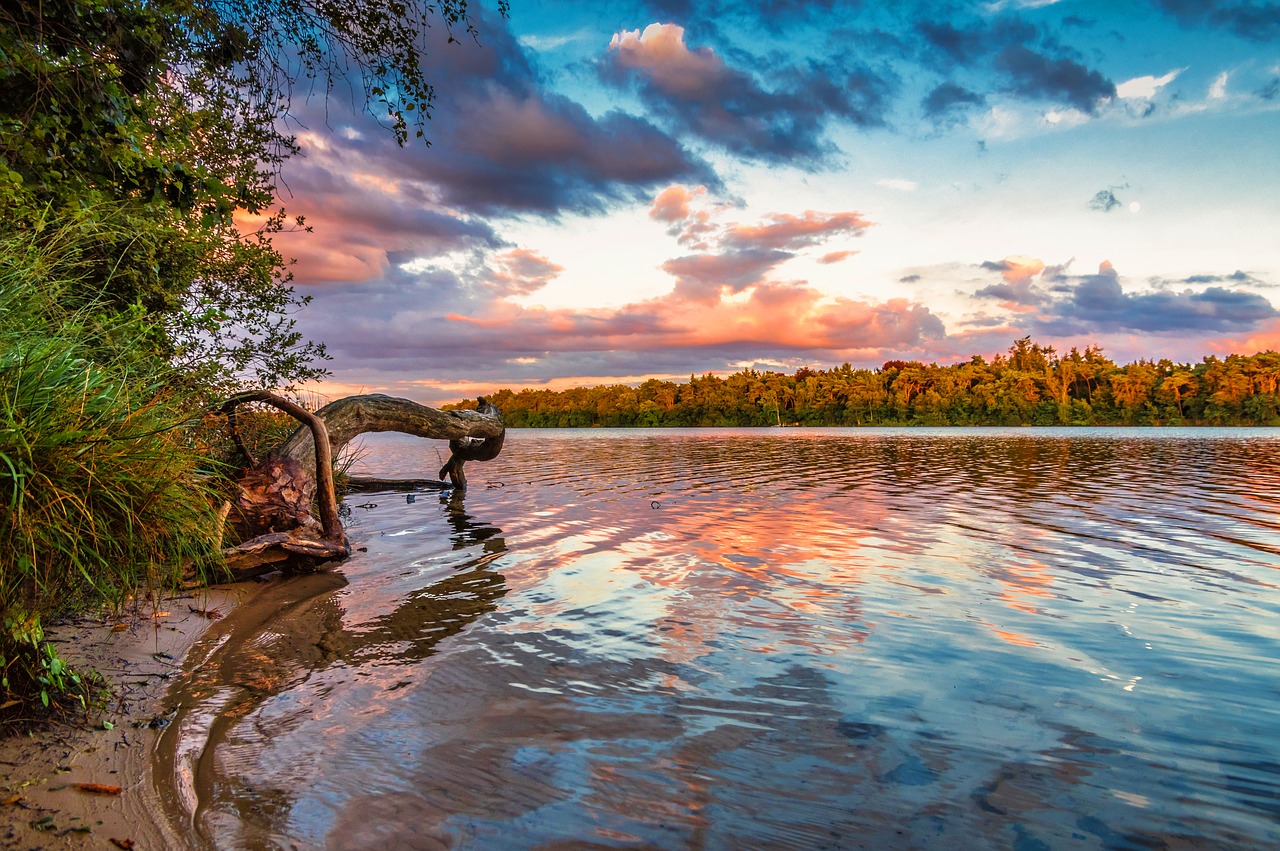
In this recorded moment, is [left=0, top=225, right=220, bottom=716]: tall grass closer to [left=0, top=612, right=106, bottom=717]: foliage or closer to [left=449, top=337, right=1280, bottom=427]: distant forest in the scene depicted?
[left=0, top=612, right=106, bottom=717]: foliage

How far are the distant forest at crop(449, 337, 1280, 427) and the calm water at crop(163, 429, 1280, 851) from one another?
431 ft

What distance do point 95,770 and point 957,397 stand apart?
145768mm

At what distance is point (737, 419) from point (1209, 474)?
136m

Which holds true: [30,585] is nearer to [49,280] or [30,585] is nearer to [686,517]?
[49,280]

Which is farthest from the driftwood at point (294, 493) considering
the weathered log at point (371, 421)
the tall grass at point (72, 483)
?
the tall grass at point (72, 483)

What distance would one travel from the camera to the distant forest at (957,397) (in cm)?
10938

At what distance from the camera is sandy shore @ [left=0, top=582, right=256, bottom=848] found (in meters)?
3.05

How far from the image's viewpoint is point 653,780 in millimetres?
4023

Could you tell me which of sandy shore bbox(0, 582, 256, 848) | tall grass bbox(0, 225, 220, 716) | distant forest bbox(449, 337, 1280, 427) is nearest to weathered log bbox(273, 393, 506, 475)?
sandy shore bbox(0, 582, 256, 848)

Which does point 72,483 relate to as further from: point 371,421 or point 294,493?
point 371,421

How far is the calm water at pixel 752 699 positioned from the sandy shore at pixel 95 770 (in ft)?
0.71

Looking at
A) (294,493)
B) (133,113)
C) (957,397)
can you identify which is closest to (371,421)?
(294,493)

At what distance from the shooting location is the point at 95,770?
360 cm

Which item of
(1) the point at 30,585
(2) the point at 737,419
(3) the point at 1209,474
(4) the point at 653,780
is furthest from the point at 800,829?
(2) the point at 737,419
